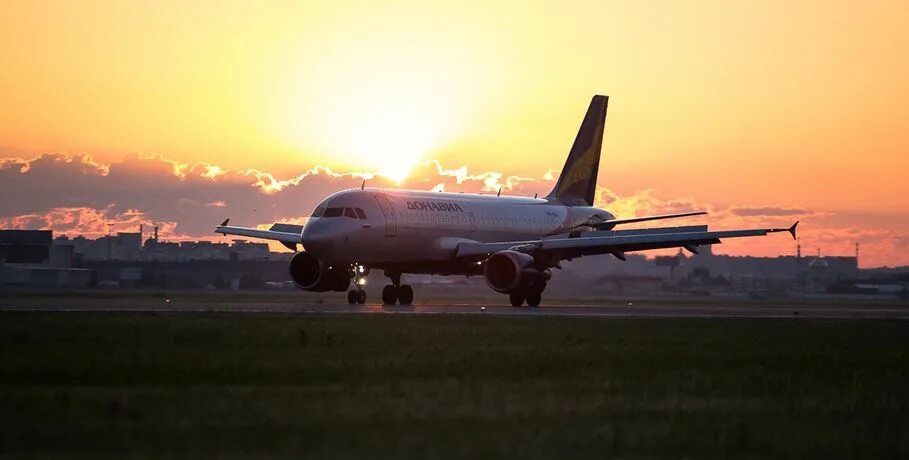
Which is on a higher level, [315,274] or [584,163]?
[584,163]

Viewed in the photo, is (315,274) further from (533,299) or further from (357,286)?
(533,299)

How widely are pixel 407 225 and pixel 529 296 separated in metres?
5.31

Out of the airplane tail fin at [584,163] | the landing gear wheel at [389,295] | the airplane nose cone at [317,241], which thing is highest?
the airplane tail fin at [584,163]

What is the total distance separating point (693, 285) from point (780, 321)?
7868cm

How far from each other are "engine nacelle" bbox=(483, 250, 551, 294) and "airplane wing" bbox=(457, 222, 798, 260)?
138 centimetres

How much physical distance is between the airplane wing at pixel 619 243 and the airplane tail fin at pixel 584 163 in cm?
1115

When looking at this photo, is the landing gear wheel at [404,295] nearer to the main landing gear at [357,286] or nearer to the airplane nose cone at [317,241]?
the main landing gear at [357,286]

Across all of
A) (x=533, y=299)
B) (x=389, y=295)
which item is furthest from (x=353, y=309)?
(x=533, y=299)

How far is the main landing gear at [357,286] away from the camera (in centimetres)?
5028

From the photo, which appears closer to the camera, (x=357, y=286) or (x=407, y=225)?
(x=357, y=286)

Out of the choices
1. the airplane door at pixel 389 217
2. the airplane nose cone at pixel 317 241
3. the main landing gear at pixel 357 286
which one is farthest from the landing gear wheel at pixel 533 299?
the airplane nose cone at pixel 317 241

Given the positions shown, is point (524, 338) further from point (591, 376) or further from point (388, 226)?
point (388, 226)

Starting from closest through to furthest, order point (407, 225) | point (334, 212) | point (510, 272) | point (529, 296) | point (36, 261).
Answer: point (510, 272) → point (334, 212) → point (407, 225) → point (529, 296) → point (36, 261)

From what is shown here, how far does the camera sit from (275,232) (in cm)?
5625
